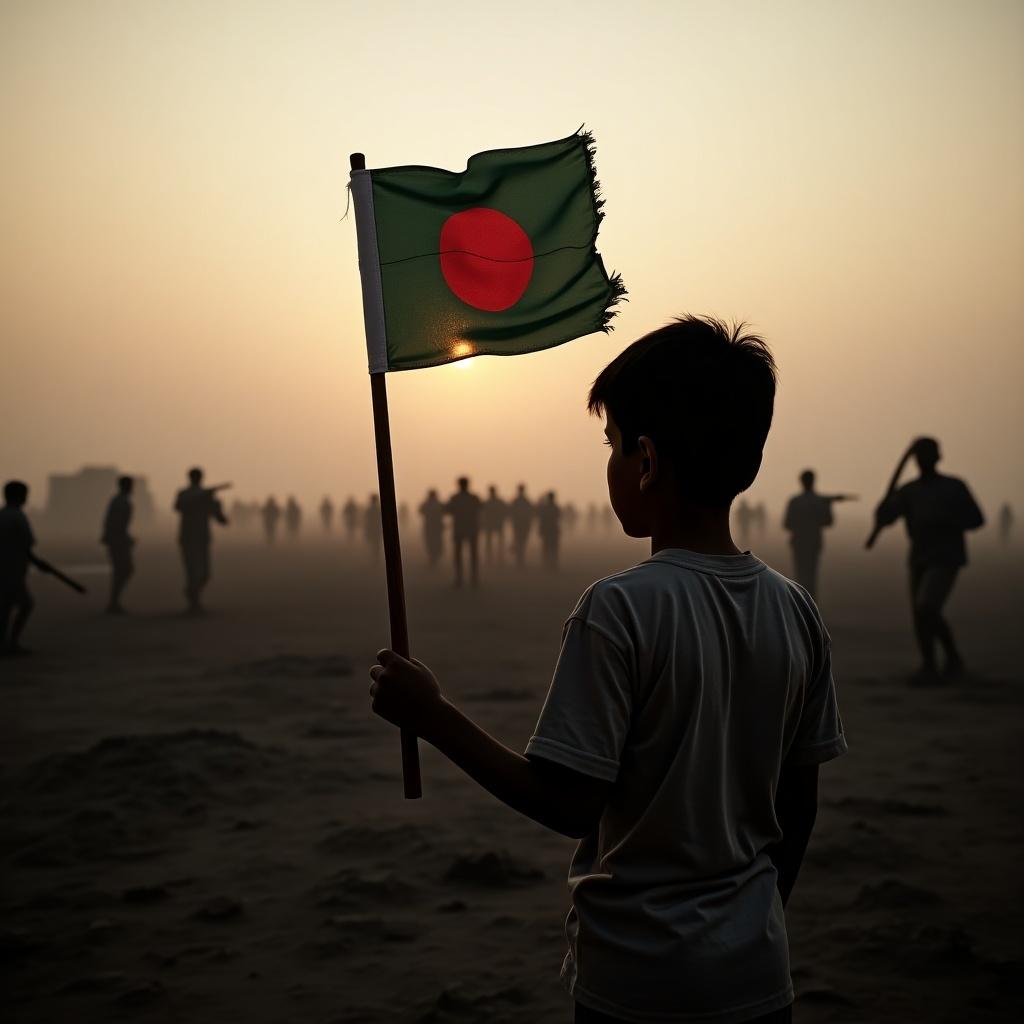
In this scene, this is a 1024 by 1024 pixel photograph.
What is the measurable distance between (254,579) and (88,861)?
25732 mm

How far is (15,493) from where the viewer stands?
1268cm

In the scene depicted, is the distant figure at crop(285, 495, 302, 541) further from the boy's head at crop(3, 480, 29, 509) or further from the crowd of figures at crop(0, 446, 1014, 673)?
the boy's head at crop(3, 480, 29, 509)

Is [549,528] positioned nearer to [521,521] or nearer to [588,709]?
[521,521]

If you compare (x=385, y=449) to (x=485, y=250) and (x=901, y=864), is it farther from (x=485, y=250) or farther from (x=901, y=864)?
(x=901, y=864)

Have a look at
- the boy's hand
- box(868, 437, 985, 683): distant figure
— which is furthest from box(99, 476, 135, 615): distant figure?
the boy's hand

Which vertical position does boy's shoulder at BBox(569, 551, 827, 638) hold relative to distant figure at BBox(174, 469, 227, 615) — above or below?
above

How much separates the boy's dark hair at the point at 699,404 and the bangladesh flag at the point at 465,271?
0.83 metres

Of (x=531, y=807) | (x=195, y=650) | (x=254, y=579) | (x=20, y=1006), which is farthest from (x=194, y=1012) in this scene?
(x=254, y=579)

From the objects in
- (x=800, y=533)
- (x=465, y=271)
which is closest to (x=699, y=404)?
(x=465, y=271)

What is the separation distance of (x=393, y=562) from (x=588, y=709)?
0.71 m

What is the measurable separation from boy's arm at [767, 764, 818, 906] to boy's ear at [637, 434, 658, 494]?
595 mm

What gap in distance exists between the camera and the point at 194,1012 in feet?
12.4

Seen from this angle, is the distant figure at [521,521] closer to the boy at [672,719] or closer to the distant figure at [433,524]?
the distant figure at [433,524]

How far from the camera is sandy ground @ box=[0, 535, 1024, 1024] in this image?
3973mm
